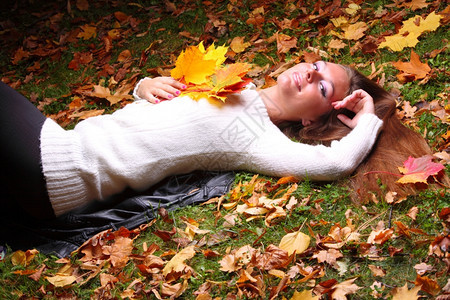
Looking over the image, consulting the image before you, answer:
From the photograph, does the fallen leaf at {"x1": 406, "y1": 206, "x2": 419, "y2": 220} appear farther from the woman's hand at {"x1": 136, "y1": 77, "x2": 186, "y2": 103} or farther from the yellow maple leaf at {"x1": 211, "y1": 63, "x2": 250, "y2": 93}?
the woman's hand at {"x1": 136, "y1": 77, "x2": 186, "y2": 103}

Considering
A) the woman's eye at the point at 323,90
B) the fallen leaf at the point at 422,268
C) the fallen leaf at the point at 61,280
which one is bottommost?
the fallen leaf at the point at 61,280

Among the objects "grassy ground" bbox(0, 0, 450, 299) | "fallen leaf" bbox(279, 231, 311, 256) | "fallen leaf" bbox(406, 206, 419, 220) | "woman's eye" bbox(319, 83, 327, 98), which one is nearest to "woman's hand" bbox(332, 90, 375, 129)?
"woman's eye" bbox(319, 83, 327, 98)

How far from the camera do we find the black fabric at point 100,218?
2961 millimetres

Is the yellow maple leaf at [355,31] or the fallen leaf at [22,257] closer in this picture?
the fallen leaf at [22,257]

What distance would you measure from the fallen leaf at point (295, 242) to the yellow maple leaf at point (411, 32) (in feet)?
7.88

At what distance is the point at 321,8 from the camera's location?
495 centimetres

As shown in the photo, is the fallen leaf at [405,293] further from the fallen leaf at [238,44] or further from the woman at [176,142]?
the fallen leaf at [238,44]

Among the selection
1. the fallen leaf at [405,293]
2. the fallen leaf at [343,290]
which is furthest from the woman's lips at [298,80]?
the fallen leaf at [405,293]

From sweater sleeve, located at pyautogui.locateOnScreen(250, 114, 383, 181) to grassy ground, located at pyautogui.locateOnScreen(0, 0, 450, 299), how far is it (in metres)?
0.12

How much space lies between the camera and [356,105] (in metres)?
3.33

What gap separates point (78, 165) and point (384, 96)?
2474mm

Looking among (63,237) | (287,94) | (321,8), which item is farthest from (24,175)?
(321,8)

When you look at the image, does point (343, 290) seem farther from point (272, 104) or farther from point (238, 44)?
point (238, 44)

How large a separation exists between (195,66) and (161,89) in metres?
0.34
